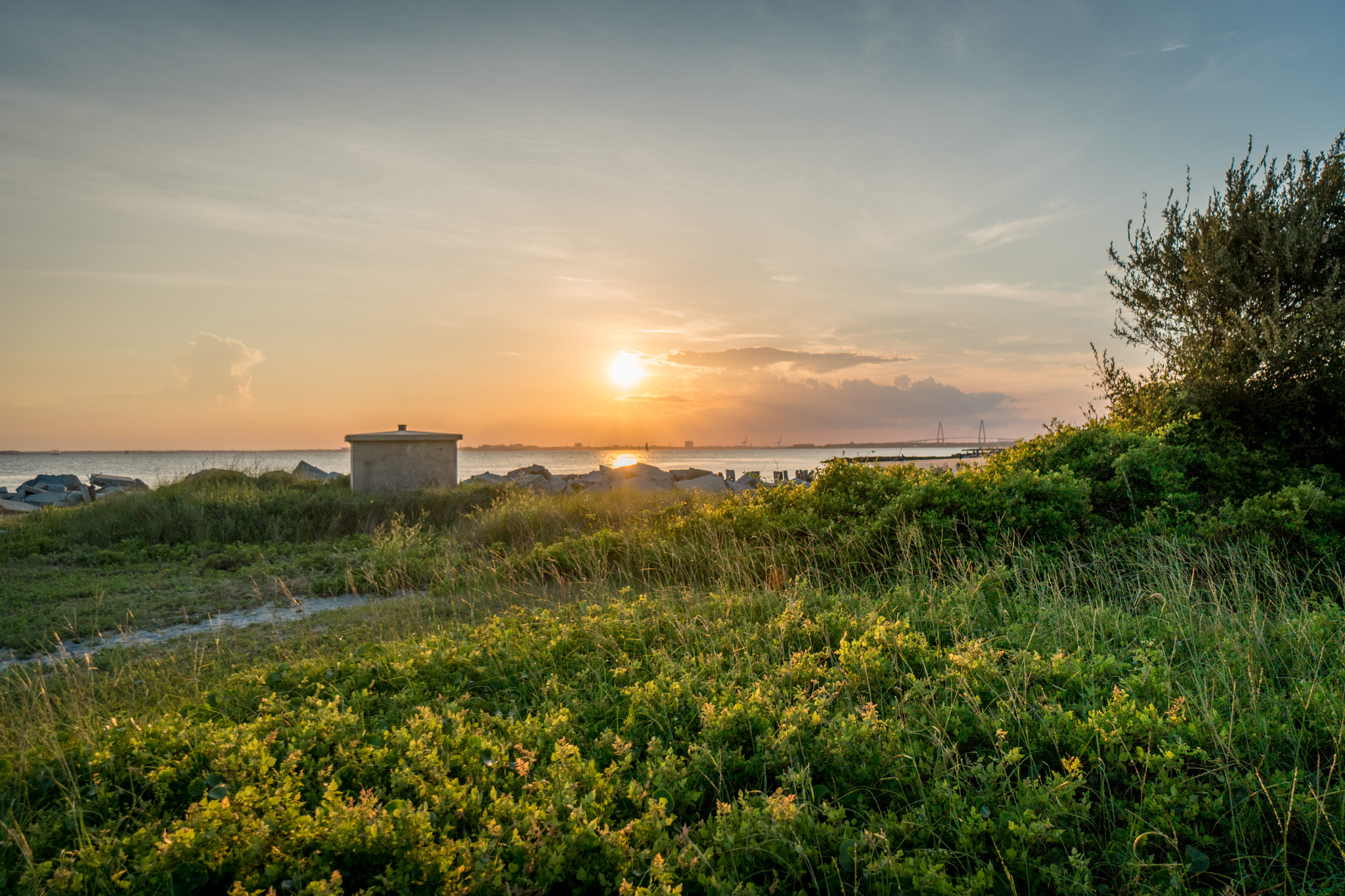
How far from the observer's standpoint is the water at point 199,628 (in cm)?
614

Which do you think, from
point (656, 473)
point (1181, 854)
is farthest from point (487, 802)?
point (656, 473)

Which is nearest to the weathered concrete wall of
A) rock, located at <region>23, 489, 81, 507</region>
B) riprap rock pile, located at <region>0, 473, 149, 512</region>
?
riprap rock pile, located at <region>0, 473, 149, 512</region>

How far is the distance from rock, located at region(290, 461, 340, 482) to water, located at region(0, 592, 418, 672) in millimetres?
11901

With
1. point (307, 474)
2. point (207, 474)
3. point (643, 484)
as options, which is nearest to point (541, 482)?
point (643, 484)

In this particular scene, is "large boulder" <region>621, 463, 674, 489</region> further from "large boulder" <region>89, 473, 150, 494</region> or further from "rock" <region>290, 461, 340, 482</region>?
"large boulder" <region>89, 473, 150, 494</region>

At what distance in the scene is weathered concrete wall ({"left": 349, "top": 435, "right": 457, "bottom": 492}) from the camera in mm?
17281

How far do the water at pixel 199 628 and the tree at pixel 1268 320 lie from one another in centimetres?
1143

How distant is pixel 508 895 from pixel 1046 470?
8979 mm

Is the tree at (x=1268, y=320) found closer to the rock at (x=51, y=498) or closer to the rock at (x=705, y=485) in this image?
the rock at (x=705, y=485)

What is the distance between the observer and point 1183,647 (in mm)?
4848

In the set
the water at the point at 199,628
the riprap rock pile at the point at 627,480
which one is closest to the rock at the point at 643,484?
the riprap rock pile at the point at 627,480

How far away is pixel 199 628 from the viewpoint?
7105 millimetres

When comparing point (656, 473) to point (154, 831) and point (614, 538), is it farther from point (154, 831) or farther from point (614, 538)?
point (154, 831)

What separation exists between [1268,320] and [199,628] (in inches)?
527
